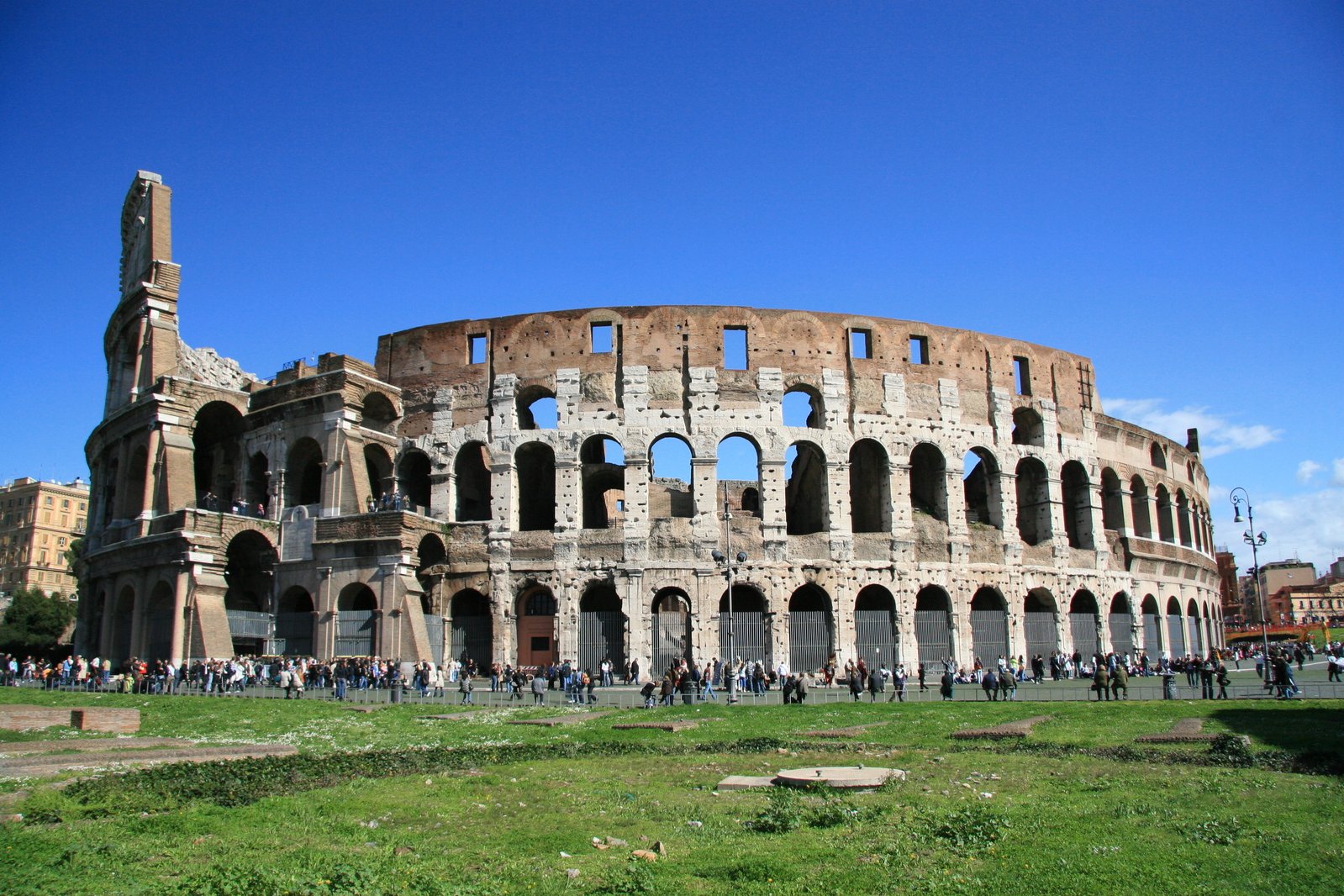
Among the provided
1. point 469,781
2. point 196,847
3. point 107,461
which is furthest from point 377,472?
point 196,847

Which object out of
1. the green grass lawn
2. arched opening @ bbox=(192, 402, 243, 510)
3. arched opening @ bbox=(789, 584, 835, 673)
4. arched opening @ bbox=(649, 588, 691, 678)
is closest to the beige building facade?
arched opening @ bbox=(192, 402, 243, 510)

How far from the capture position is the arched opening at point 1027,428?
4011cm

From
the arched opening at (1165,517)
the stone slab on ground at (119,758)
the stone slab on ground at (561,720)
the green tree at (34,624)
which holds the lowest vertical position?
the stone slab on ground at (561,720)

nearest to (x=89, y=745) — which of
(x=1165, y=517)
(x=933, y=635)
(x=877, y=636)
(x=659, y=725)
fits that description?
(x=659, y=725)

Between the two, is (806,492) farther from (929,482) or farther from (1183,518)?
(1183,518)

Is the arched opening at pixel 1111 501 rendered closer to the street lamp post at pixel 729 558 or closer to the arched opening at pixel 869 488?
the arched opening at pixel 869 488

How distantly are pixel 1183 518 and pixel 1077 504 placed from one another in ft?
35.5

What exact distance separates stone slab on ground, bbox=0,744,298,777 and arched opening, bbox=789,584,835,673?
2247 cm

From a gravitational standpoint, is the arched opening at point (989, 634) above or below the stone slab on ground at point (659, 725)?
above

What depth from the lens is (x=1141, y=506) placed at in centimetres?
4503

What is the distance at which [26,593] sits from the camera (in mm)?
61531

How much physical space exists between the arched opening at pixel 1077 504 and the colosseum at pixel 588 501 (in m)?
0.16

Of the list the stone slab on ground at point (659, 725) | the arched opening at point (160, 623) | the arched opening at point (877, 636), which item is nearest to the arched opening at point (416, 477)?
the arched opening at point (160, 623)

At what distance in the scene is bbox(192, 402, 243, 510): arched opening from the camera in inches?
1567
